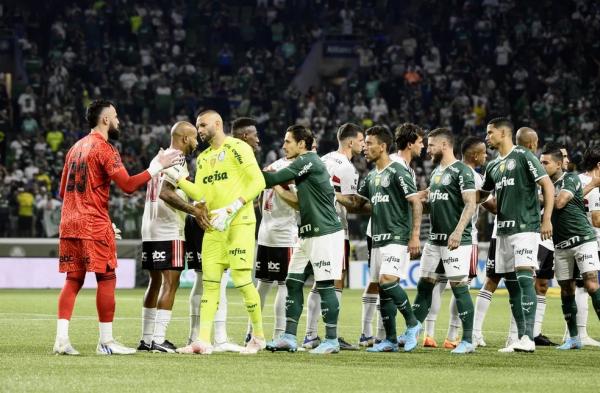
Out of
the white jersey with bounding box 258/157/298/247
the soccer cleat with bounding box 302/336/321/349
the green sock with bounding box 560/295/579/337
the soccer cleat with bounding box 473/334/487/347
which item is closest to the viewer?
the soccer cleat with bounding box 302/336/321/349

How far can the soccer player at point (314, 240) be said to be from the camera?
12.3 m

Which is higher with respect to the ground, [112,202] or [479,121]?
[479,121]

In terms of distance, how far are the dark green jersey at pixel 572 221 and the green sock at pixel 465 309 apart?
183 centimetres

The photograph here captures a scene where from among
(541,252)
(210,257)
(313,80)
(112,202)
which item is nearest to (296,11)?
(313,80)

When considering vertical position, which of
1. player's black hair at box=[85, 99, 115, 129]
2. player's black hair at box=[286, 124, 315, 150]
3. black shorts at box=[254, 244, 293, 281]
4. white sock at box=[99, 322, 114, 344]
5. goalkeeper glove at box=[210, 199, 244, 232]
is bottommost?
white sock at box=[99, 322, 114, 344]

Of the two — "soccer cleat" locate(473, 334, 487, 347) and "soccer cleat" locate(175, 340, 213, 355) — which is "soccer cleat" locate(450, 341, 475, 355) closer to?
"soccer cleat" locate(473, 334, 487, 347)

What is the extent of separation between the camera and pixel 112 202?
28.9 metres

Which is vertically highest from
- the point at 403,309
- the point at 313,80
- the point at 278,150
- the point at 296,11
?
the point at 296,11

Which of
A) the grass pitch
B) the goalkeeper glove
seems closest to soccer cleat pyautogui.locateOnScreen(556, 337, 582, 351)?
the grass pitch

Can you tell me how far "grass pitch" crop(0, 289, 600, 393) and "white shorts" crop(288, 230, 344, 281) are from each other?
2.94ft

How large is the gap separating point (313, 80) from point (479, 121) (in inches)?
271

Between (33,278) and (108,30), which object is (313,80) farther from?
(33,278)

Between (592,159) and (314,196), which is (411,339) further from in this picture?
(592,159)

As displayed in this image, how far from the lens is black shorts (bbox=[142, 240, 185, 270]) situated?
12.5 metres
